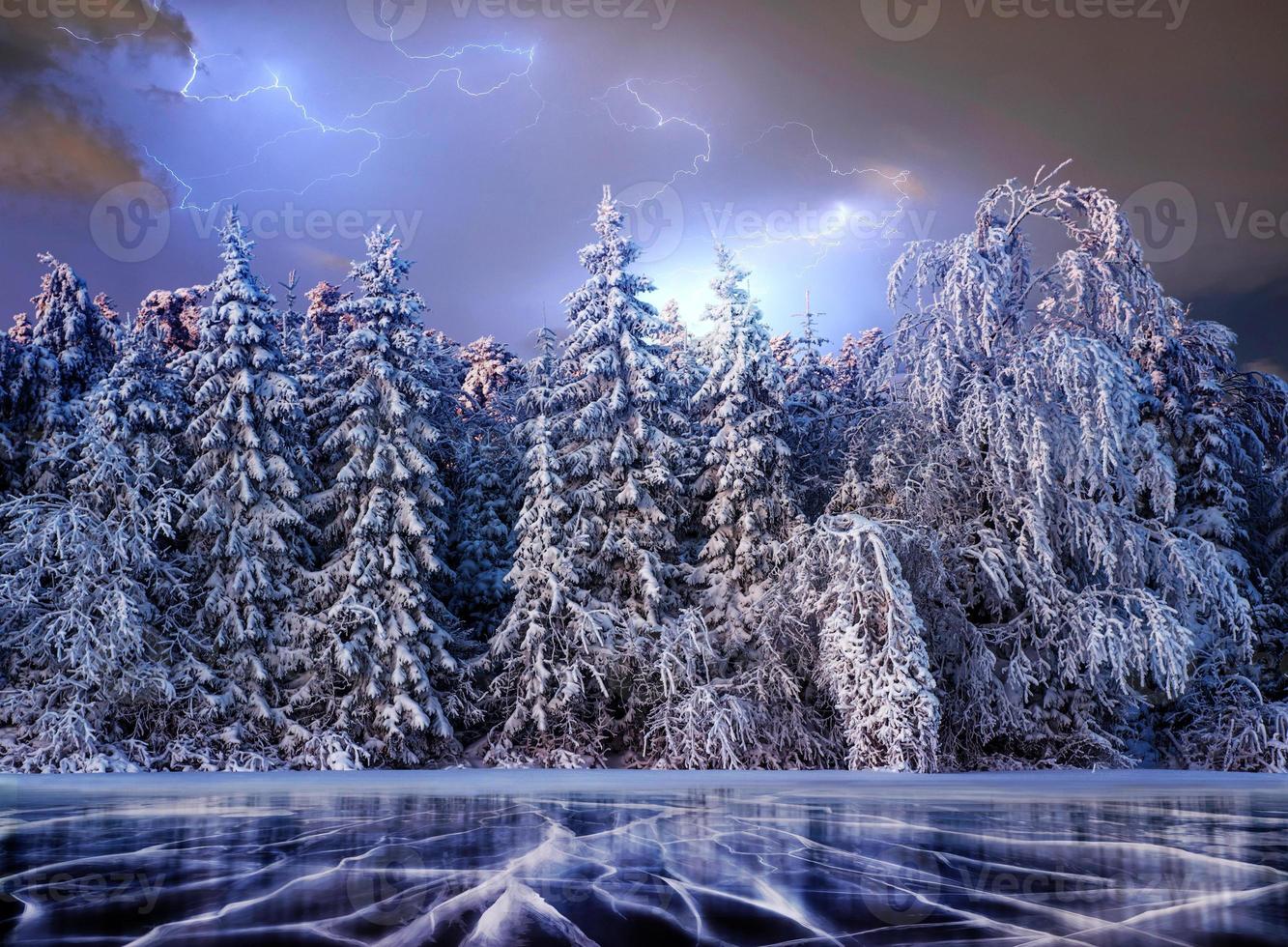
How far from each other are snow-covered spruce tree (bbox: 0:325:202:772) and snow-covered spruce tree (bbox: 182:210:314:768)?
0.59m

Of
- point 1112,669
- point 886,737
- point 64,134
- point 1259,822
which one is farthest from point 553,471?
point 64,134

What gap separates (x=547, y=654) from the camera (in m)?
17.8

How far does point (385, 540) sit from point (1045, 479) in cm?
1236

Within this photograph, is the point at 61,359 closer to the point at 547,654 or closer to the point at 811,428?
the point at 547,654

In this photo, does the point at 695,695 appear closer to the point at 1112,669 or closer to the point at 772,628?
the point at 772,628

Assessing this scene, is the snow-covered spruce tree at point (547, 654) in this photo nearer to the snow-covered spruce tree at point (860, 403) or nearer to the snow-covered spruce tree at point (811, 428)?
the snow-covered spruce tree at point (811, 428)

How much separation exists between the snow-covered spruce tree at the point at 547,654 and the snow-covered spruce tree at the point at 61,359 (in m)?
9.41

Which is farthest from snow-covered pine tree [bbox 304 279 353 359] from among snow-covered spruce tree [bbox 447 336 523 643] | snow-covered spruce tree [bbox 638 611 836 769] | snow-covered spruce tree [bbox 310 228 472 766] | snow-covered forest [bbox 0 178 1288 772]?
snow-covered spruce tree [bbox 638 611 836 769]

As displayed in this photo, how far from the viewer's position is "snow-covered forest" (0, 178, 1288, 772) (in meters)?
13.9

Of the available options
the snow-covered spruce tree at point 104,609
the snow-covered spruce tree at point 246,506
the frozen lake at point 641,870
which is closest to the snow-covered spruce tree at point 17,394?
the snow-covered spruce tree at point 104,609

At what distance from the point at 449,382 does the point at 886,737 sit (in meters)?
14.3

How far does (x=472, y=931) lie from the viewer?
296cm

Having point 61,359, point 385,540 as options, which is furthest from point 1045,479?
point 61,359

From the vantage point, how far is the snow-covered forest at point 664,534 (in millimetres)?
13930
